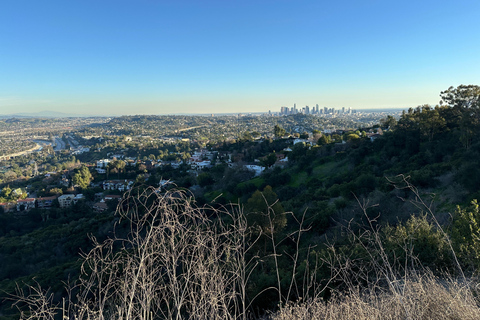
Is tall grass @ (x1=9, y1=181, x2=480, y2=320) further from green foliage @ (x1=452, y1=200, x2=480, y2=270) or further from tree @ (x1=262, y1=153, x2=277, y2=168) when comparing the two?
tree @ (x1=262, y1=153, x2=277, y2=168)

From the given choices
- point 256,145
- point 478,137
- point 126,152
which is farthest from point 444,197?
point 126,152

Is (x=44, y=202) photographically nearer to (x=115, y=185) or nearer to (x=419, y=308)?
(x=115, y=185)

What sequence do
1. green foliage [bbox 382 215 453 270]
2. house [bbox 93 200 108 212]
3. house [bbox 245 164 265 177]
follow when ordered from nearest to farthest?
green foliage [bbox 382 215 453 270] < house [bbox 93 200 108 212] < house [bbox 245 164 265 177]

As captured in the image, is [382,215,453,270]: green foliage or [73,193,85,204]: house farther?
[73,193,85,204]: house

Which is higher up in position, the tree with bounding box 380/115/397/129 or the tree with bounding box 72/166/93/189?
the tree with bounding box 380/115/397/129

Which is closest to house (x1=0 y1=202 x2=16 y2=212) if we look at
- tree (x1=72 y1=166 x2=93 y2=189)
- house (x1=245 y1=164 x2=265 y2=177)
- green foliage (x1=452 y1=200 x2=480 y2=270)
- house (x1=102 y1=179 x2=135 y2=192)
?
tree (x1=72 y1=166 x2=93 y2=189)

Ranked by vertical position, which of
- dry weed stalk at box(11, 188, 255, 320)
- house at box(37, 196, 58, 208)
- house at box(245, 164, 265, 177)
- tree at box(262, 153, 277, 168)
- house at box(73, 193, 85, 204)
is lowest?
house at box(37, 196, 58, 208)

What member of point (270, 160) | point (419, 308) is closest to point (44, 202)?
point (270, 160)

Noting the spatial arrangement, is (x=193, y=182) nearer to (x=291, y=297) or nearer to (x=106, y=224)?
(x=106, y=224)

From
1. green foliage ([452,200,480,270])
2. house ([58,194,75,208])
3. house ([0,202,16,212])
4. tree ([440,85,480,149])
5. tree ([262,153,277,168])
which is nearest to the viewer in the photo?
green foliage ([452,200,480,270])
